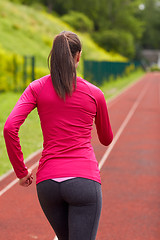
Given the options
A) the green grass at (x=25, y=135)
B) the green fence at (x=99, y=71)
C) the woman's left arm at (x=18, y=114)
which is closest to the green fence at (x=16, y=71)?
the green grass at (x=25, y=135)

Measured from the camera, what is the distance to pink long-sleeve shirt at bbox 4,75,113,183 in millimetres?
2336

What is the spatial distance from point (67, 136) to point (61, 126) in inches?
2.3

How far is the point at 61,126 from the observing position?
2.35m

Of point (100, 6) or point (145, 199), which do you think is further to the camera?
point (100, 6)

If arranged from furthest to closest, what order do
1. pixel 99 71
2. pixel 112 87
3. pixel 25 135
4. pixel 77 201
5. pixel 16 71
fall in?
pixel 112 87 < pixel 99 71 < pixel 16 71 < pixel 25 135 < pixel 77 201

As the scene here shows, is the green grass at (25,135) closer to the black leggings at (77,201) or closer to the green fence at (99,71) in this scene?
the black leggings at (77,201)

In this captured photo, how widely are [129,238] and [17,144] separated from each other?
270cm

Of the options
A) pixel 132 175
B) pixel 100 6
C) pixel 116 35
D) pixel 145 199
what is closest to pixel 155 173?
pixel 132 175

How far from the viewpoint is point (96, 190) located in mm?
2354

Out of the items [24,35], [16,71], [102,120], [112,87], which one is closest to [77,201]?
[102,120]

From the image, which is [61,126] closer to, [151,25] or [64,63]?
[64,63]

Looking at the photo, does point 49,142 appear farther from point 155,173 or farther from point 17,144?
point 155,173

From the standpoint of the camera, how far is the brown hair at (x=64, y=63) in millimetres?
2314

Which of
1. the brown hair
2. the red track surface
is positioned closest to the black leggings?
the brown hair
